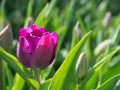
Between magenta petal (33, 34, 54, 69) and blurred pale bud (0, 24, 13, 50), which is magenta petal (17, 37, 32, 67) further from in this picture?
blurred pale bud (0, 24, 13, 50)

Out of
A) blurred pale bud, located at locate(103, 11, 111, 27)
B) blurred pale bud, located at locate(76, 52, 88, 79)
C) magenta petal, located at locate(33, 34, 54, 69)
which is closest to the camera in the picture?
magenta petal, located at locate(33, 34, 54, 69)

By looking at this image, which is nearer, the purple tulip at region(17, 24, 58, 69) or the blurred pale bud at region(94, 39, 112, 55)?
the purple tulip at region(17, 24, 58, 69)

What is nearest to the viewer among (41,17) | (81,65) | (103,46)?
(81,65)

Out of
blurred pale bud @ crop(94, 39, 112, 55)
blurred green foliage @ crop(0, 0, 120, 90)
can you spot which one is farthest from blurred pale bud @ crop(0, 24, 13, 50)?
blurred pale bud @ crop(94, 39, 112, 55)

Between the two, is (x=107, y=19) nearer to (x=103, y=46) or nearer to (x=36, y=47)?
(x=103, y=46)

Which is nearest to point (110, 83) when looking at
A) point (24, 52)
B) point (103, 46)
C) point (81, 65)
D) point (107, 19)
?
point (81, 65)

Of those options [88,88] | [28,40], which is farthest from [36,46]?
[88,88]

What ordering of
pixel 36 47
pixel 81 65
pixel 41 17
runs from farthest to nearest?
pixel 41 17 < pixel 81 65 < pixel 36 47

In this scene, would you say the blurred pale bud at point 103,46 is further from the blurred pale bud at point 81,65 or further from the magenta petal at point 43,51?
the magenta petal at point 43,51
